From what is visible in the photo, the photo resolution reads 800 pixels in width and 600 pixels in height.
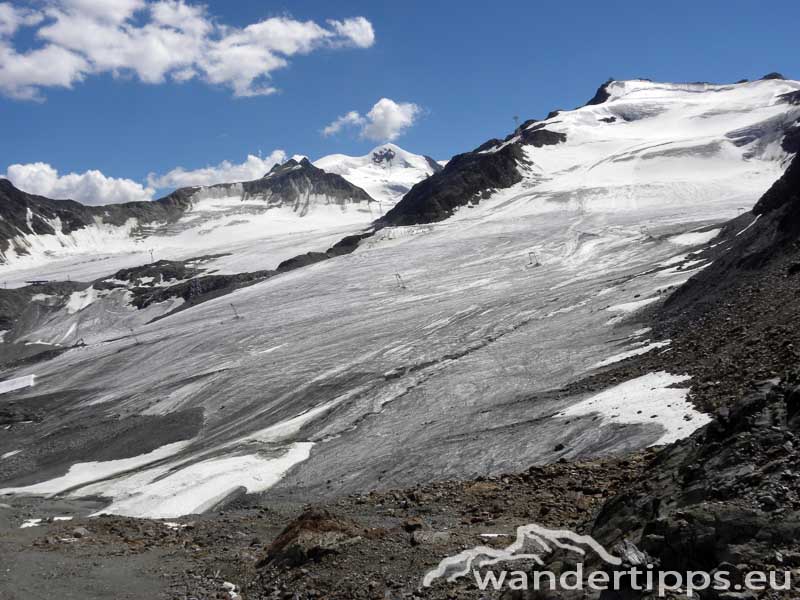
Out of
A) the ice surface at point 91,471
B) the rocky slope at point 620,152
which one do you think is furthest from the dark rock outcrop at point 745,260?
the rocky slope at point 620,152

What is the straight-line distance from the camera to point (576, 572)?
7.11 m

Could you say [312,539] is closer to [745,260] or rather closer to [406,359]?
[745,260]

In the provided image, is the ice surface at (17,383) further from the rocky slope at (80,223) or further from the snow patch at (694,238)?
the rocky slope at (80,223)

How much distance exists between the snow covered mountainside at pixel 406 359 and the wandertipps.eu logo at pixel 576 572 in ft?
24.1

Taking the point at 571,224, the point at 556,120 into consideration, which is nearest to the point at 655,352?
the point at 571,224

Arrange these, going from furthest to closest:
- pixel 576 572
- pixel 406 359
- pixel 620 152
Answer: pixel 620 152 → pixel 406 359 → pixel 576 572

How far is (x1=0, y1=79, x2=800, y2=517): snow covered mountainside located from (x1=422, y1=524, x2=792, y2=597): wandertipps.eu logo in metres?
7.35

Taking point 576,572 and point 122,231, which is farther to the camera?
point 122,231

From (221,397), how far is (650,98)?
176 meters

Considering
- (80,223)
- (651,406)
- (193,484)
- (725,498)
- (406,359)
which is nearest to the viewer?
(725,498)

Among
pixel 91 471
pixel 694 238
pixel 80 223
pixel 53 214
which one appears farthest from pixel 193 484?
pixel 53 214

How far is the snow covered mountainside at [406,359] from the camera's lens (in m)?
22.2

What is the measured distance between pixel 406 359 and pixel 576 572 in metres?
33.5

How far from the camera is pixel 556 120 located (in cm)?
16762
